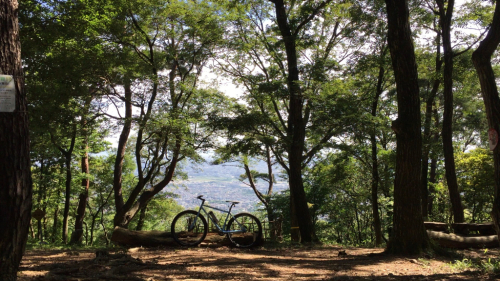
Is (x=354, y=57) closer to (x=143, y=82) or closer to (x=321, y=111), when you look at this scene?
(x=321, y=111)

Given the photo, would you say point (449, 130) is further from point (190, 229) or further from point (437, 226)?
point (190, 229)

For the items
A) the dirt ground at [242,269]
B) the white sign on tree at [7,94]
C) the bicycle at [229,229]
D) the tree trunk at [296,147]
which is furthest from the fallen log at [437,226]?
the white sign on tree at [7,94]

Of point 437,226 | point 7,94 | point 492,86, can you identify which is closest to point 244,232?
point 437,226

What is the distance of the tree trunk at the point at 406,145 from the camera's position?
5.79m

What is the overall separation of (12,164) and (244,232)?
532 centimetres

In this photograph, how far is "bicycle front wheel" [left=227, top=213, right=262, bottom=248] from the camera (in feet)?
23.9

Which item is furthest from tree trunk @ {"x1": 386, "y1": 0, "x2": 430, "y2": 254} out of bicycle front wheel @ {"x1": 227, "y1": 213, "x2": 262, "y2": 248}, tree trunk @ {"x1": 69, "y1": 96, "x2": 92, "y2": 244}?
tree trunk @ {"x1": 69, "y1": 96, "x2": 92, "y2": 244}

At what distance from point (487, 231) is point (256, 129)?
21.9ft

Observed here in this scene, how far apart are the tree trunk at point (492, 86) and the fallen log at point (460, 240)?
11.1 feet

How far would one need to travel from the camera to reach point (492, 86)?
4.25m

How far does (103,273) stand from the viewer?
403 centimetres

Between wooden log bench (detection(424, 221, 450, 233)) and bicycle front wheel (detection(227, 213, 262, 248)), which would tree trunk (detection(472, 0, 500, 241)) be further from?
bicycle front wheel (detection(227, 213, 262, 248))

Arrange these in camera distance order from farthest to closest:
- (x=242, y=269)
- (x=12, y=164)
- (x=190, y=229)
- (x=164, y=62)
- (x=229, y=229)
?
1. (x=164, y=62)
2. (x=190, y=229)
3. (x=229, y=229)
4. (x=242, y=269)
5. (x=12, y=164)

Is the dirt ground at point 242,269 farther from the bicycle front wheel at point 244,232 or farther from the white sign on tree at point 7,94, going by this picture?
the white sign on tree at point 7,94
